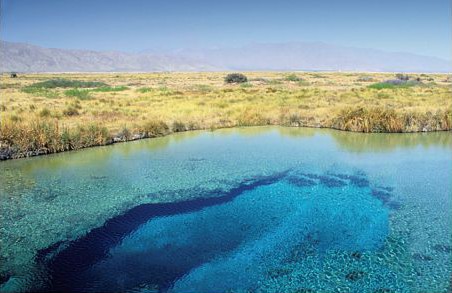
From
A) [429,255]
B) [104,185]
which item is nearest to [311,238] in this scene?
[429,255]

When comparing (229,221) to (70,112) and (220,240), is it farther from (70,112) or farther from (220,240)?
(70,112)

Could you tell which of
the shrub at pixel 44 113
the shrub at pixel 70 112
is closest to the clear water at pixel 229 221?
the shrub at pixel 44 113

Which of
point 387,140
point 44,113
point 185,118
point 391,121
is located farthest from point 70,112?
point 391,121

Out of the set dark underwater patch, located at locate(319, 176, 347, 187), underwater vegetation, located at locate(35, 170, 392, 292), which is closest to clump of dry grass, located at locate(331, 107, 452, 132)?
dark underwater patch, located at locate(319, 176, 347, 187)

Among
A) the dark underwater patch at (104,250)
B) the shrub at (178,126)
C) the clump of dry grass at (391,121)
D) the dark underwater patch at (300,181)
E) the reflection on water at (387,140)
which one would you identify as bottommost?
the dark underwater patch at (104,250)

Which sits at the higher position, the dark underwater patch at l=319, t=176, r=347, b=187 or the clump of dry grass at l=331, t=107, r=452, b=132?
the clump of dry grass at l=331, t=107, r=452, b=132

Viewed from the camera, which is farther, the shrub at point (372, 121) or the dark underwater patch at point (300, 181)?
the shrub at point (372, 121)

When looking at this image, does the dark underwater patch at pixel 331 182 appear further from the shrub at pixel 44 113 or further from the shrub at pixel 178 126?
the shrub at pixel 44 113

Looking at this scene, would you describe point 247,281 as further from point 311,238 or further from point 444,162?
point 444,162

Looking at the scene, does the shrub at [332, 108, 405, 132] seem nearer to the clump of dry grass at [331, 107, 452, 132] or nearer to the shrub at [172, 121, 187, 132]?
the clump of dry grass at [331, 107, 452, 132]
